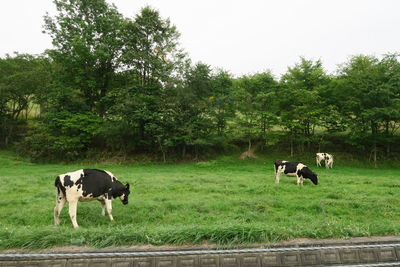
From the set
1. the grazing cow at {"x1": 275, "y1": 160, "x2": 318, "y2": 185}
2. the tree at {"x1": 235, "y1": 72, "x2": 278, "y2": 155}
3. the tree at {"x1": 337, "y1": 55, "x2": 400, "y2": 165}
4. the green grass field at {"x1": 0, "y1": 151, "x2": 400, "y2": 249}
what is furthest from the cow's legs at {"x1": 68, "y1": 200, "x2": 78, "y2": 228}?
the tree at {"x1": 337, "y1": 55, "x2": 400, "y2": 165}

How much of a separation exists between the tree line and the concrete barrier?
63.4 feet

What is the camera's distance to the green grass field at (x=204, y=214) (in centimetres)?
453

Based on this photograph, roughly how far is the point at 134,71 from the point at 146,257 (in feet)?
85.8

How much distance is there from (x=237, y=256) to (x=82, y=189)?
518 cm

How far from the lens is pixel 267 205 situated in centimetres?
881

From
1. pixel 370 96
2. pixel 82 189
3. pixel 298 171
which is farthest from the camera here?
pixel 370 96

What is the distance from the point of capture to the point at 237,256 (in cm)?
405

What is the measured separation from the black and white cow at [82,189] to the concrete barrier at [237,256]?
2.96m

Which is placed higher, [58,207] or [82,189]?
[82,189]

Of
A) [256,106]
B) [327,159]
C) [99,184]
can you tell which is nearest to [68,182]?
[99,184]

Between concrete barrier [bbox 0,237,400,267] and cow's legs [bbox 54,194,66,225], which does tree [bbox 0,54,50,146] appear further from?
concrete barrier [bbox 0,237,400,267]

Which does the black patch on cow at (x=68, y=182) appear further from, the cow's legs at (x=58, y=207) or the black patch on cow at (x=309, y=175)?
the black patch on cow at (x=309, y=175)

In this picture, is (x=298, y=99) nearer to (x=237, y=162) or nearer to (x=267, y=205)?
(x=237, y=162)

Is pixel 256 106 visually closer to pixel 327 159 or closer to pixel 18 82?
pixel 327 159
